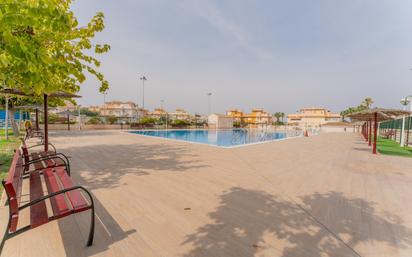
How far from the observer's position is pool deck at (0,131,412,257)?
2.21m

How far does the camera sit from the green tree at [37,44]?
239 cm

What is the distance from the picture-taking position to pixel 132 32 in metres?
14.7

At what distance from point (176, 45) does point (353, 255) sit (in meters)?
21.1

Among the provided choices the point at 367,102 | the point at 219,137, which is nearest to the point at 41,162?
the point at 219,137

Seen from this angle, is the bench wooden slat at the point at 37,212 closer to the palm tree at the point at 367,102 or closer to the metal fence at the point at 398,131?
the metal fence at the point at 398,131

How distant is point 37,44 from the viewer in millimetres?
3346

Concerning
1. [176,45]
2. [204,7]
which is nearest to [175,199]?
[204,7]

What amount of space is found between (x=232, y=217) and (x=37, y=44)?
430cm

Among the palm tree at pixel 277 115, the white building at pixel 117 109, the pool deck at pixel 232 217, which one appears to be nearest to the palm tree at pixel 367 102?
the palm tree at pixel 277 115

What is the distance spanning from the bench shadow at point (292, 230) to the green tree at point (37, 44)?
3.15 m

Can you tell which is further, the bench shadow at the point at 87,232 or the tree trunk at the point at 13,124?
the tree trunk at the point at 13,124

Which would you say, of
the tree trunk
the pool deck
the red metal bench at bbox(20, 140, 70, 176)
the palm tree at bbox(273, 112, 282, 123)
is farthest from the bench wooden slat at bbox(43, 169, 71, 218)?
the palm tree at bbox(273, 112, 282, 123)

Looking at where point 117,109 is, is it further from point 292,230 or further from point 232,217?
point 292,230

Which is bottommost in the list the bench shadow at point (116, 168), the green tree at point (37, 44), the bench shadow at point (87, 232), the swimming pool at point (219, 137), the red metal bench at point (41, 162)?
the swimming pool at point (219, 137)
